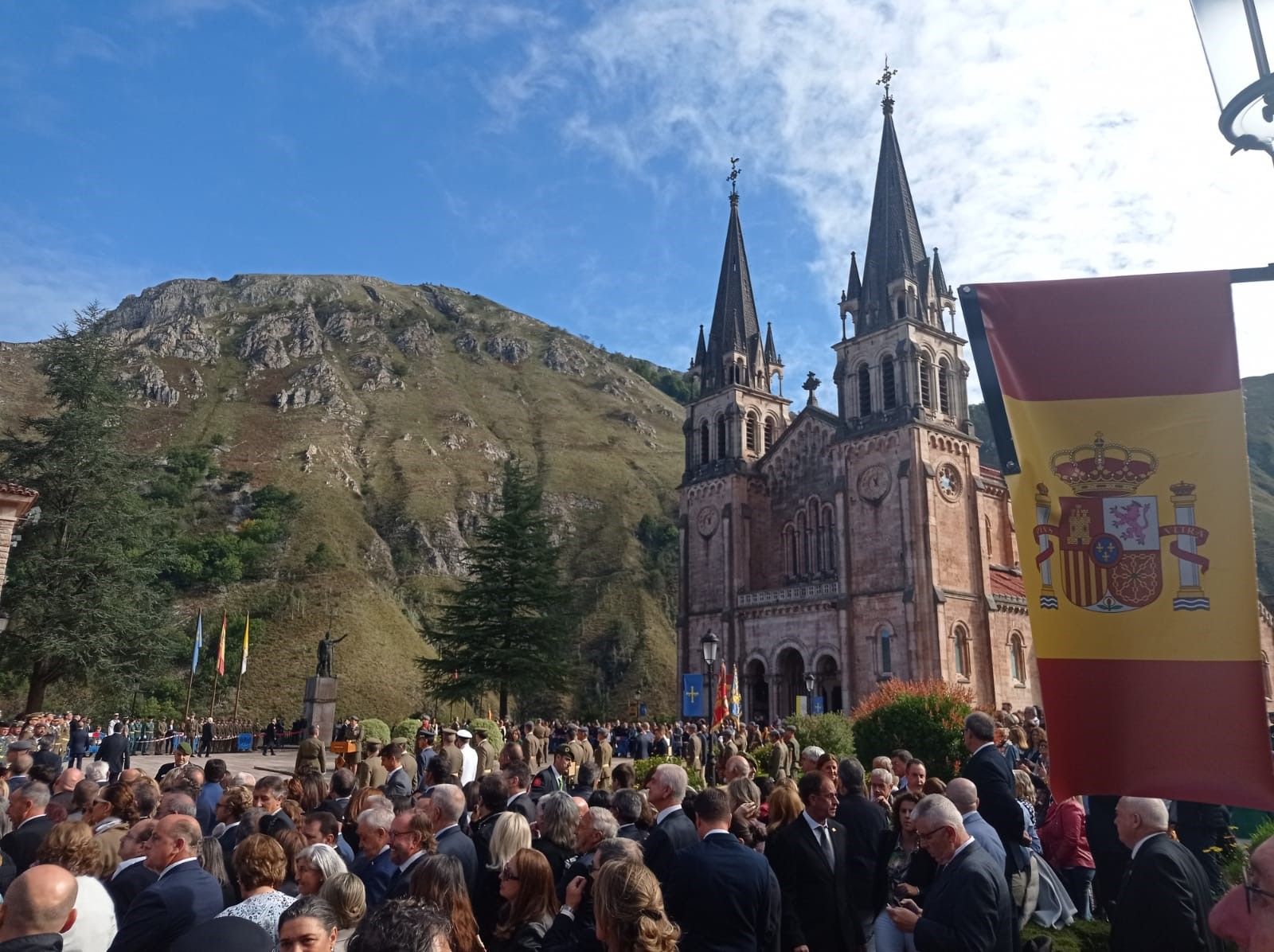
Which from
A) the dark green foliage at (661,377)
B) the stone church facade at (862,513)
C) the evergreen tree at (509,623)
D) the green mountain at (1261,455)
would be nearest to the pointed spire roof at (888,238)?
the stone church facade at (862,513)

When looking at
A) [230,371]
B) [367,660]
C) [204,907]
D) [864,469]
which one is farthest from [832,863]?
[230,371]

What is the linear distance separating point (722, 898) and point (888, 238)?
128 ft

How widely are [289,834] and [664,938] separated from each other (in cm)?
352

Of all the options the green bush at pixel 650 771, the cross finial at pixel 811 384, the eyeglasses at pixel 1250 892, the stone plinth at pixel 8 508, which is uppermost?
the cross finial at pixel 811 384

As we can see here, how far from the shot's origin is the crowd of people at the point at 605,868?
3803 mm

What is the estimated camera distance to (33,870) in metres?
3.83

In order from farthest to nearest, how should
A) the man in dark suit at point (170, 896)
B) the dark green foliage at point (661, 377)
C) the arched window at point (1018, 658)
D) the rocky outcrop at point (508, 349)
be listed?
the dark green foliage at point (661, 377) < the rocky outcrop at point (508, 349) < the arched window at point (1018, 658) < the man in dark suit at point (170, 896)

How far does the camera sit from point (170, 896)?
4.53 meters

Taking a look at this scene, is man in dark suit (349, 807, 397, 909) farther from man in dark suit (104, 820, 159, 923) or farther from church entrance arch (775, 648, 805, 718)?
church entrance arch (775, 648, 805, 718)

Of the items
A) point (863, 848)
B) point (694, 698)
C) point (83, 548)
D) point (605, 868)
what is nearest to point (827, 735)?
point (863, 848)

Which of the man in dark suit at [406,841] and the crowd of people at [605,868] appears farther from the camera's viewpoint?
the man in dark suit at [406,841]

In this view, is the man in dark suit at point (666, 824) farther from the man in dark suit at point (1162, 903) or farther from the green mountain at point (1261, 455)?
the green mountain at point (1261, 455)

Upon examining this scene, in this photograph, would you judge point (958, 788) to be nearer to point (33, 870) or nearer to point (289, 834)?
point (289, 834)

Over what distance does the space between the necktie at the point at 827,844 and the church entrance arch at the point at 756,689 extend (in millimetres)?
34651
